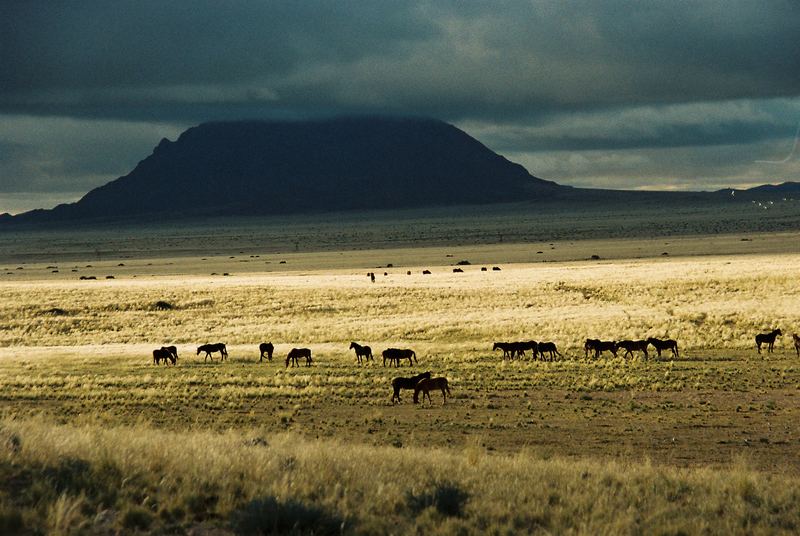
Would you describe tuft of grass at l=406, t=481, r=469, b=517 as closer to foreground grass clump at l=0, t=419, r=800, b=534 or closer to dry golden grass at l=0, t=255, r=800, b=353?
foreground grass clump at l=0, t=419, r=800, b=534

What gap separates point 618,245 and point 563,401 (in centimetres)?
10816

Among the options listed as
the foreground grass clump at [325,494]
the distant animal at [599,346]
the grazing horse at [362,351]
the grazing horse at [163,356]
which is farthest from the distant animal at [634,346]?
the foreground grass clump at [325,494]

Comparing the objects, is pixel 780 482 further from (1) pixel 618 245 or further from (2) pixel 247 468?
(1) pixel 618 245

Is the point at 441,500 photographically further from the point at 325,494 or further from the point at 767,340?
the point at 767,340

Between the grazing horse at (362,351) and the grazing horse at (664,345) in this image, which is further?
the grazing horse at (362,351)

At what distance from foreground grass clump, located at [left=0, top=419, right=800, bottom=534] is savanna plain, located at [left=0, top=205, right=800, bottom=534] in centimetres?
4

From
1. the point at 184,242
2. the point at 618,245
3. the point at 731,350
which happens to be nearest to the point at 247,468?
the point at 731,350

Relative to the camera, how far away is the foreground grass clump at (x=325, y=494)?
9094mm

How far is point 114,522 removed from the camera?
346 inches

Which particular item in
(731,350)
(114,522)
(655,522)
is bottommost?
(731,350)

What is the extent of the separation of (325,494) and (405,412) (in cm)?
1399

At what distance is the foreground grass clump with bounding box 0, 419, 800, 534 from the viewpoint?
29.8 feet

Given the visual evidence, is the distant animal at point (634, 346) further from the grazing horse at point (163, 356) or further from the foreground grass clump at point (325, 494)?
the foreground grass clump at point (325, 494)

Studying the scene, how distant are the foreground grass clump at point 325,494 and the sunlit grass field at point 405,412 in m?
0.03
